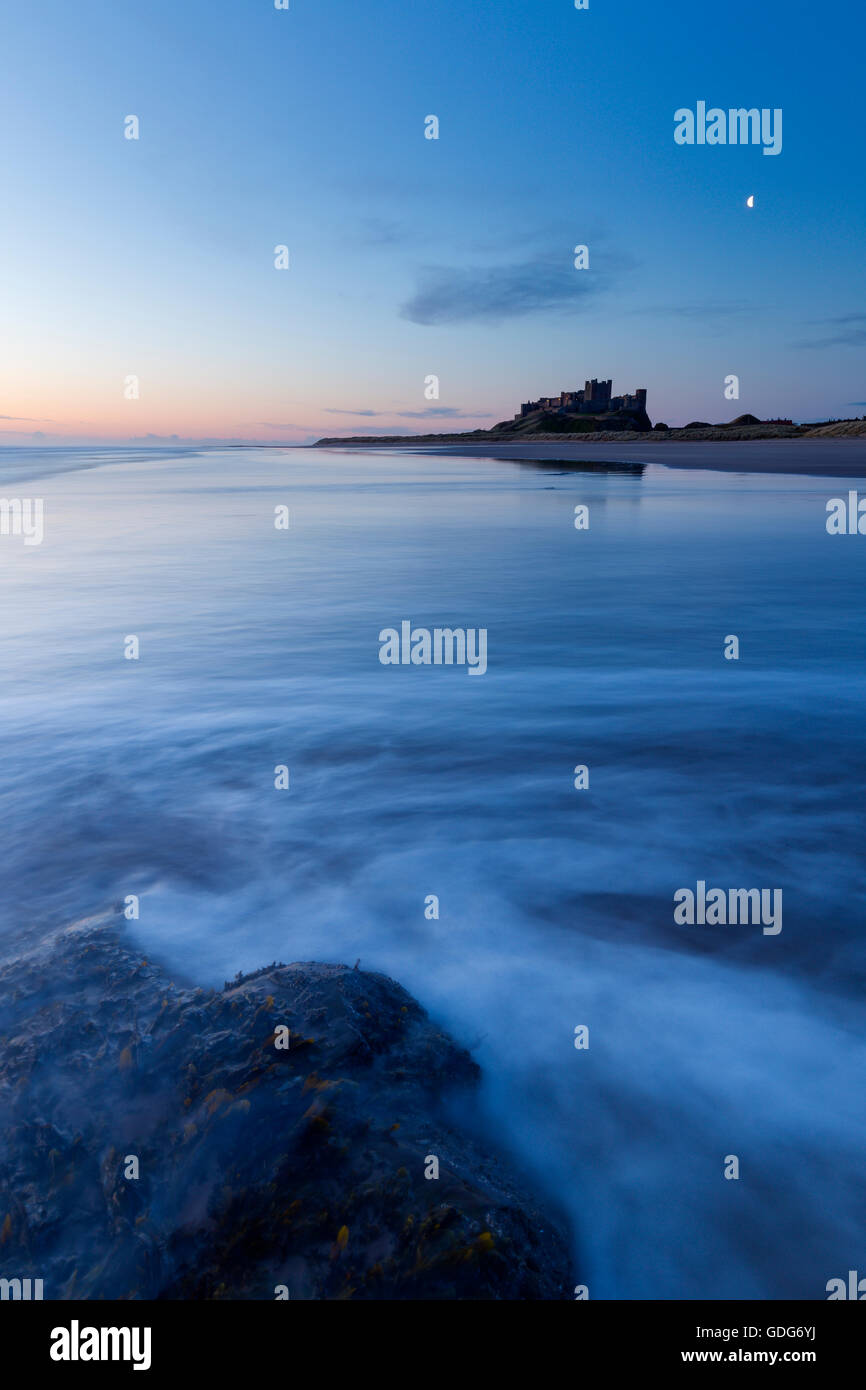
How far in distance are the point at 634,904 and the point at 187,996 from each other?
80.2 inches

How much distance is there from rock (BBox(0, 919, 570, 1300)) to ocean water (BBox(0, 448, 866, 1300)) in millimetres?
395

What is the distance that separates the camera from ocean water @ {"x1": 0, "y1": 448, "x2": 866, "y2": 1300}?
7.41 ft

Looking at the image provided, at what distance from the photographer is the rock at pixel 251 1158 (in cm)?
170

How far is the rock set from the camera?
67.0 inches

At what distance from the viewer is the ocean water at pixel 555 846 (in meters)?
2.26

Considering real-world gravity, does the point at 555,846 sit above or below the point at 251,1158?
above

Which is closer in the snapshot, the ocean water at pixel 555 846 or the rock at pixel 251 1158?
the rock at pixel 251 1158

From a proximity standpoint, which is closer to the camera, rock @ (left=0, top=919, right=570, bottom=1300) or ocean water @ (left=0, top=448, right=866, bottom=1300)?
rock @ (left=0, top=919, right=570, bottom=1300)

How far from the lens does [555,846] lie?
3.99m

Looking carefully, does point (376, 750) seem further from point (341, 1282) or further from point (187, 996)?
point (341, 1282)

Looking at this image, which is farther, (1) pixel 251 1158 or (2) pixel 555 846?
(2) pixel 555 846

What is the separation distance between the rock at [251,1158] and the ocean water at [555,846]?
40 cm

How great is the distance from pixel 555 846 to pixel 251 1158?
242 centimetres

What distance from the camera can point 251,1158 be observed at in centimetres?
187
